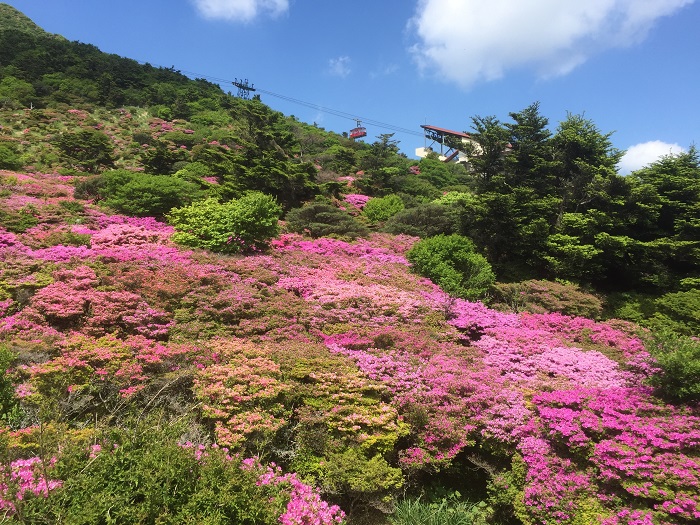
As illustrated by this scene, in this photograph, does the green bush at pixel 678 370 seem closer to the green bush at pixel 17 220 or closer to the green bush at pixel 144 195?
the green bush at pixel 144 195

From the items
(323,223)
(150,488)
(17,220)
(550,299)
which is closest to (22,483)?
(150,488)

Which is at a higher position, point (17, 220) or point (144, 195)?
point (144, 195)

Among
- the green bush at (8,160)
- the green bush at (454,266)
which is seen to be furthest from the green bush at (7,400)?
the green bush at (8,160)

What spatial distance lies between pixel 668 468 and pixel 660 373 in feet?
6.95

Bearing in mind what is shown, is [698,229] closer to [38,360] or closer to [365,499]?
[365,499]

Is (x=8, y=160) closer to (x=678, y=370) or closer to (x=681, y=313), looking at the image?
(x=678, y=370)

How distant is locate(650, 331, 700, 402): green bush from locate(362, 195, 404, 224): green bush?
568 inches

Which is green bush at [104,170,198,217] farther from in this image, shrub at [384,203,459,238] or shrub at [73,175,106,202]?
shrub at [384,203,459,238]

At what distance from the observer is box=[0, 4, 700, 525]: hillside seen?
440 cm

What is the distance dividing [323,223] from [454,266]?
20.1ft

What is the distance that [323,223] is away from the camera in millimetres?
16484

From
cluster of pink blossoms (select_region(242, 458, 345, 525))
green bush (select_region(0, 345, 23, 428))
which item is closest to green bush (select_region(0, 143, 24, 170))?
green bush (select_region(0, 345, 23, 428))

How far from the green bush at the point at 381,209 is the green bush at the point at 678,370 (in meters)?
14.4

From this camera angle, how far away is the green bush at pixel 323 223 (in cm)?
1623
